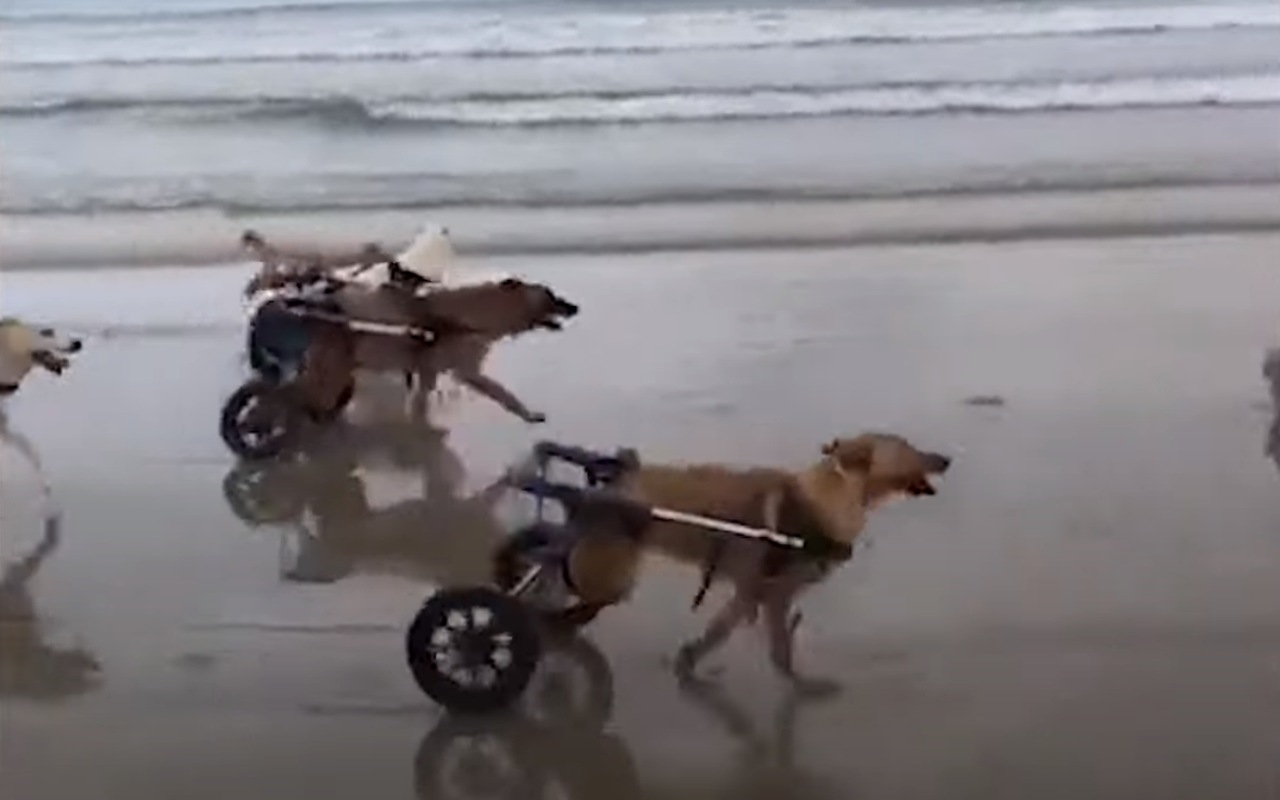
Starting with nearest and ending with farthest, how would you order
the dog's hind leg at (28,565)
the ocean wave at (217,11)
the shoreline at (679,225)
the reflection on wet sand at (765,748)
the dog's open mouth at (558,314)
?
1. the reflection on wet sand at (765,748)
2. the dog's hind leg at (28,565)
3. the dog's open mouth at (558,314)
4. the shoreline at (679,225)
5. the ocean wave at (217,11)

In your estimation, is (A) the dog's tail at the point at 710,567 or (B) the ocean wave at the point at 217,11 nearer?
(A) the dog's tail at the point at 710,567

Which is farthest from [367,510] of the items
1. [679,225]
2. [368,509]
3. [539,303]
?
[679,225]

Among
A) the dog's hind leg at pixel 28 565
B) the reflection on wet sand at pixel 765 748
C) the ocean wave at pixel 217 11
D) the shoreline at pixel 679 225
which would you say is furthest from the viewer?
the ocean wave at pixel 217 11

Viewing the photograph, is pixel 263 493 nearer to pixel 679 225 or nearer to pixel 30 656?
pixel 30 656

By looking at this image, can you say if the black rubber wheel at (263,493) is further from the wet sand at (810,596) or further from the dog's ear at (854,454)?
the dog's ear at (854,454)

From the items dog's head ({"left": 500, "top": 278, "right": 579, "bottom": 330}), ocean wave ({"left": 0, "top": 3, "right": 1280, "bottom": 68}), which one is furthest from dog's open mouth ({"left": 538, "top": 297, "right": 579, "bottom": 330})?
ocean wave ({"left": 0, "top": 3, "right": 1280, "bottom": 68})

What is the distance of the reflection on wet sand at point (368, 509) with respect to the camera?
75 cm

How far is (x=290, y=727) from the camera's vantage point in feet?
2.15

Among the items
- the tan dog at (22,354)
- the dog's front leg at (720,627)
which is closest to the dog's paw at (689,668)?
the dog's front leg at (720,627)

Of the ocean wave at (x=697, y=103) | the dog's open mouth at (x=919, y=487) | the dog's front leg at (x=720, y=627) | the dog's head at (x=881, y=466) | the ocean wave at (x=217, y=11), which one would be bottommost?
the dog's front leg at (x=720, y=627)

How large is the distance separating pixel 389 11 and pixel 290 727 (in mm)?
693

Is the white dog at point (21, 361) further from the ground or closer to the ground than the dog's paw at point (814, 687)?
further from the ground

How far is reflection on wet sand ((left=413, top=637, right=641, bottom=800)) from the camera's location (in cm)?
63

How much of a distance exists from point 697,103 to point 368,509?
1.44 feet
